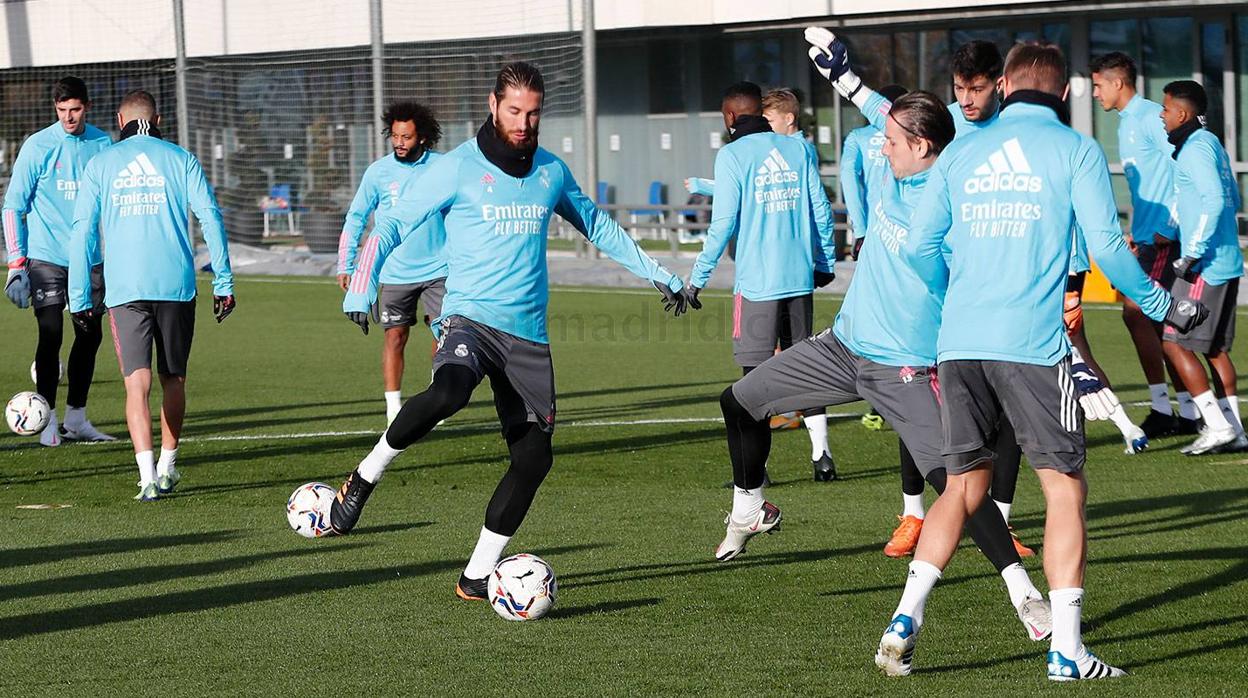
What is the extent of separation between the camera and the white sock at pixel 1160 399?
35.3ft

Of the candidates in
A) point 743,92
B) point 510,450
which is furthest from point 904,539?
point 743,92

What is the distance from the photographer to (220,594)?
641cm

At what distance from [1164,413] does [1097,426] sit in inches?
19.2

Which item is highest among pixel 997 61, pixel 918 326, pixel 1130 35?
pixel 1130 35

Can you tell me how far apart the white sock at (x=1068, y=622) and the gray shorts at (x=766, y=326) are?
3949 millimetres

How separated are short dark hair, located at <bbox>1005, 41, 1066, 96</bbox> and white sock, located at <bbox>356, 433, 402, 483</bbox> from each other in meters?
2.85

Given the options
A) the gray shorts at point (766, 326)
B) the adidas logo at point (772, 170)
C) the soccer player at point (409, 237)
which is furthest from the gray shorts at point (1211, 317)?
the soccer player at point (409, 237)

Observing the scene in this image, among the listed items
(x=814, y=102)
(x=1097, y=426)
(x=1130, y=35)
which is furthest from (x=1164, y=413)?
(x=814, y=102)

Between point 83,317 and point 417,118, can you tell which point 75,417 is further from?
point 417,118

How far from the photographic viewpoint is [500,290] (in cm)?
646

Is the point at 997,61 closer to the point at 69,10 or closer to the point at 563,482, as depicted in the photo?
the point at 563,482

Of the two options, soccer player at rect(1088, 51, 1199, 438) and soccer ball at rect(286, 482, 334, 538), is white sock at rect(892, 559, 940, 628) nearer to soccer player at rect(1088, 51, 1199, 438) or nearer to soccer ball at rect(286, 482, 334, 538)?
soccer ball at rect(286, 482, 334, 538)

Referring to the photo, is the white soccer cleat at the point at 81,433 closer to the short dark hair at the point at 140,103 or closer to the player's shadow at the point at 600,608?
the short dark hair at the point at 140,103

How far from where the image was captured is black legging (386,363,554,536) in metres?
6.32
